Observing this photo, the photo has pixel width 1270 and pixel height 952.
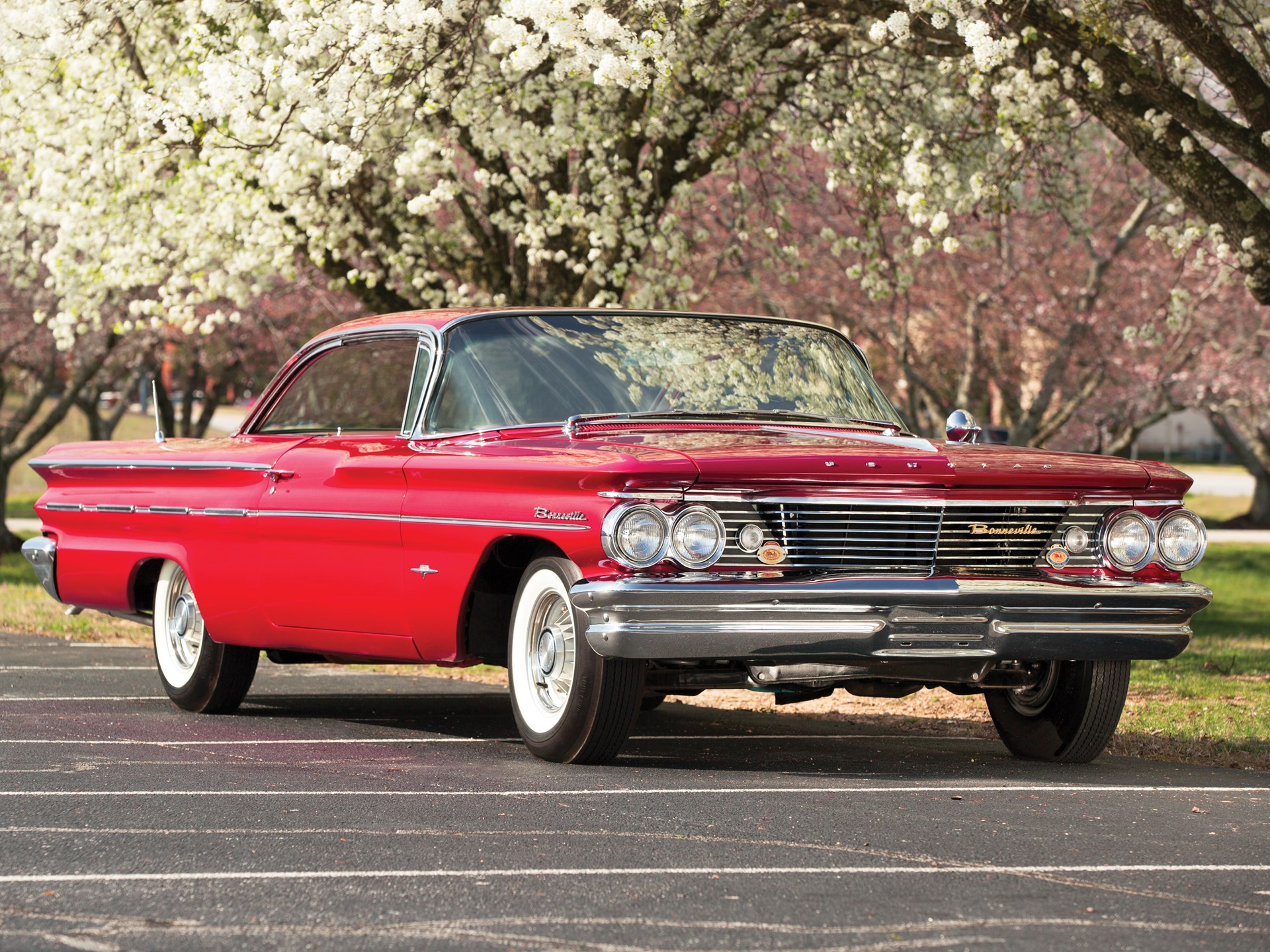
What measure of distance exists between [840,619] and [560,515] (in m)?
1.05

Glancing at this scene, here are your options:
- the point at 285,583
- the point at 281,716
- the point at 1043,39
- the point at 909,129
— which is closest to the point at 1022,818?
the point at 285,583

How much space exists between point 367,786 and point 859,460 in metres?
2.06

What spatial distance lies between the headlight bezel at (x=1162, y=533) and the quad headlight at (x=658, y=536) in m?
1.84

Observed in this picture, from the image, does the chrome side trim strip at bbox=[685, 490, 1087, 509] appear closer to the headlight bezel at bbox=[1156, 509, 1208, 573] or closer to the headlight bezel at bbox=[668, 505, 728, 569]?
the headlight bezel at bbox=[668, 505, 728, 569]

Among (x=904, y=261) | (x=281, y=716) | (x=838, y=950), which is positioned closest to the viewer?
(x=838, y=950)

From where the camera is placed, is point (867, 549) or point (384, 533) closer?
point (867, 549)

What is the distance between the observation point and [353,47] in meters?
11.8

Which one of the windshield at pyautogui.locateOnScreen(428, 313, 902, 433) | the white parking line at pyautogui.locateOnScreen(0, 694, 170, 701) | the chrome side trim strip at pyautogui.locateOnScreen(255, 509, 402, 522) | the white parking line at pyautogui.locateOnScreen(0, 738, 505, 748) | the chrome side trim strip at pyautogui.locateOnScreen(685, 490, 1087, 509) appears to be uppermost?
the windshield at pyautogui.locateOnScreen(428, 313, 902, 433)

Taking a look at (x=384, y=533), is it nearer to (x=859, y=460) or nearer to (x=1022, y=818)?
(x=859, y=460)

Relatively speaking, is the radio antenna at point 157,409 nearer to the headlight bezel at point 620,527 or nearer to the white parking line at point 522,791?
the white parking line at point 522,791

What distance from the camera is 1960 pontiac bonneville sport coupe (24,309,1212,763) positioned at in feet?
22.2

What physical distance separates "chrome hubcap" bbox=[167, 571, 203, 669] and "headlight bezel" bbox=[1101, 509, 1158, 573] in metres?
4.24

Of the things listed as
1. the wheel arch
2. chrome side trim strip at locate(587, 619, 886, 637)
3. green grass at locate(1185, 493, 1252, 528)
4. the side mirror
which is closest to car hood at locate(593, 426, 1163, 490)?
chrome side trim strip at locate(587, 619, 886, 637)

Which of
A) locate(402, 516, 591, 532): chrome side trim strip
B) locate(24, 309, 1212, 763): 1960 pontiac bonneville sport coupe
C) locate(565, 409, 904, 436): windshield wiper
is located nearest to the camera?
locate(24, 309, 1212, 763): 1960 pontiac bonneville sport coupe
